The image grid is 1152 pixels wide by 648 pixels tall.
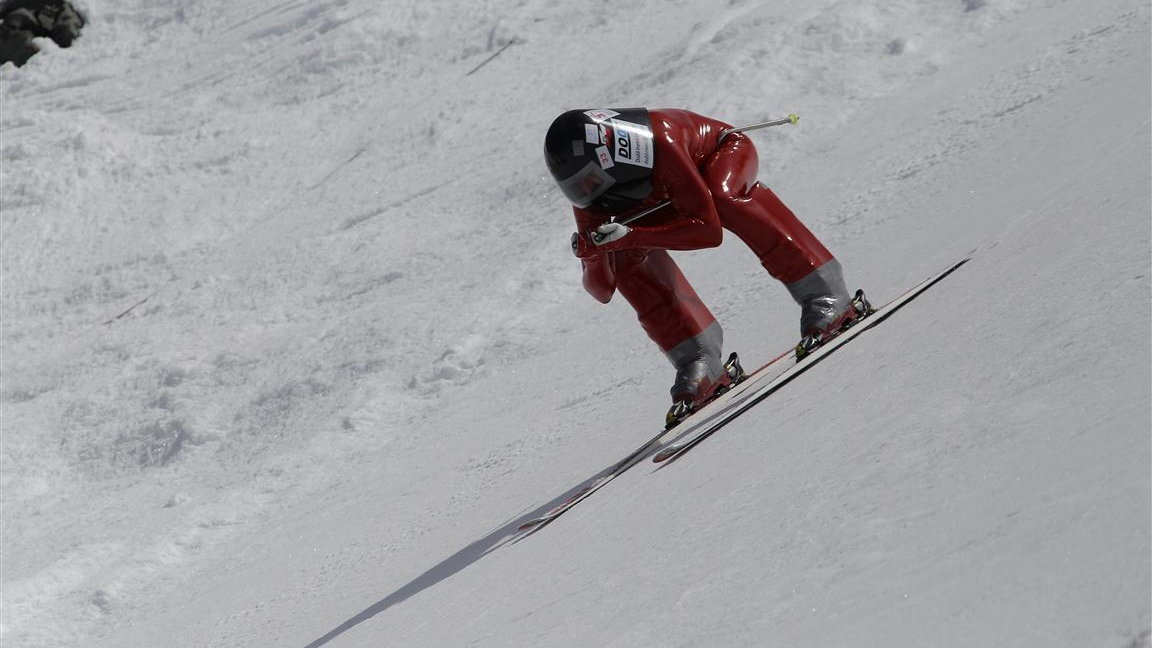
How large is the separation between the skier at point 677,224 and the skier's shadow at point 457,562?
0.67 metres

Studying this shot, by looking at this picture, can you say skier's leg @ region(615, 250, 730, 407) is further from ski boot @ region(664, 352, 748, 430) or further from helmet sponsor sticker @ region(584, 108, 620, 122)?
helmet sponsor sticker @ region(584, 108, 620, 122)

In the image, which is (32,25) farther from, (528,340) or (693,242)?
(693,242)

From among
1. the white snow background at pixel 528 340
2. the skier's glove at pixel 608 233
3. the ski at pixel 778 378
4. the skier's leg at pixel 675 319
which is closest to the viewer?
the white snow background at pixel 528 340

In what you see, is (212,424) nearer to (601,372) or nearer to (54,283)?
(601,372)

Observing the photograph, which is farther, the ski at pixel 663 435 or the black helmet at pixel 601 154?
the black helmet at pixel 601 154

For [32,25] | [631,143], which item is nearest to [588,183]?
[631,143]

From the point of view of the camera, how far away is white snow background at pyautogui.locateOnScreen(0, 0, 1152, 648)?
113 inches

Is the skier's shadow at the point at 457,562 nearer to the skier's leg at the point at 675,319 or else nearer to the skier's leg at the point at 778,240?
the skier's leg at the point at 675,319

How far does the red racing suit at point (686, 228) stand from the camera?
5457mm

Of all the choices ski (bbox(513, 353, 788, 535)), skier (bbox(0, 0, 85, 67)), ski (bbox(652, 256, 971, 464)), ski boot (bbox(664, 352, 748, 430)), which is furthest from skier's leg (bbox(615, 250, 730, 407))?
skier (bbox(0, 0, 85, 67))

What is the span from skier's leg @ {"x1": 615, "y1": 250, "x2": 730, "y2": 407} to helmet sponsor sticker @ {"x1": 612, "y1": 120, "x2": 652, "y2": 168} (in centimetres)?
51

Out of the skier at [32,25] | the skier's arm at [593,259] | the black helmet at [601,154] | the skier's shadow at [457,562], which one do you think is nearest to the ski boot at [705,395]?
the skier's shadow at [457,562]

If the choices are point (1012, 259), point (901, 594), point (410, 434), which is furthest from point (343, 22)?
point (901, 594)

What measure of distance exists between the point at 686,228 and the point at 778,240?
475 mm
